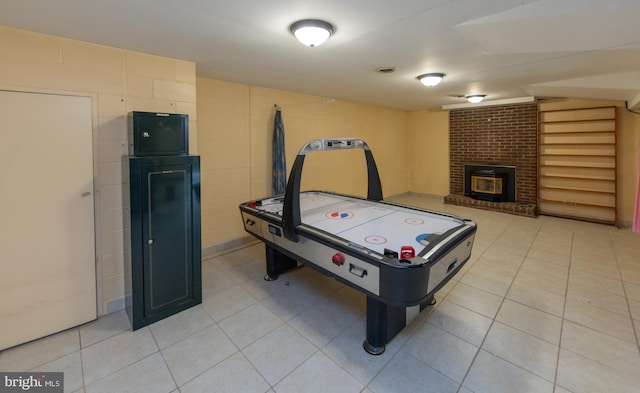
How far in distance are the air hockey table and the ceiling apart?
0.91 metres

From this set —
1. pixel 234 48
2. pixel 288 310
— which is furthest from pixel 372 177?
pixel 234 48

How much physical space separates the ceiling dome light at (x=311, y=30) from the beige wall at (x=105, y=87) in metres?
1.43

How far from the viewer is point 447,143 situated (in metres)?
6.97

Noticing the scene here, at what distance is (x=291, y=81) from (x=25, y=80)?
2.55 m

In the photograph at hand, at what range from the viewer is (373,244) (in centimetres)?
207

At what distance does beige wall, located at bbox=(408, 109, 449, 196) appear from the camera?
7.06 metres

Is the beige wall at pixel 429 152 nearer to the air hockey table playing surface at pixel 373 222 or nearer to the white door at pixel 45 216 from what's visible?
the air hockey table playing surface at pixel 373 222

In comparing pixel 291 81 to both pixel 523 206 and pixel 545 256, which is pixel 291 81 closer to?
pixel 545 256

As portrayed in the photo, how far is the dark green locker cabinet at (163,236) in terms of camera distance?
88.7 inches

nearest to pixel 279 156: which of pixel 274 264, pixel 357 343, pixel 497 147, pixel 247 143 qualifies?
pixel 247 143

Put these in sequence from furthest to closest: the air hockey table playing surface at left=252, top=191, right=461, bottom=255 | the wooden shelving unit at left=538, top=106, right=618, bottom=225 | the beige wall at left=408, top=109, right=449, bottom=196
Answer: the beige wall at left=408, top=109, right=449, bottom=196
the wooden shelving unit at left=538, top=106, right=618, bottom=225
the air hockey table playing surface at left=252, top=191, right=461, bottom=255

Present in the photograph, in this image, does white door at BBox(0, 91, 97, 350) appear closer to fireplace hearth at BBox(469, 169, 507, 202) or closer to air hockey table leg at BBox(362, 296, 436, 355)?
air hockey table leg at BBox(362, 296, 436, 355)

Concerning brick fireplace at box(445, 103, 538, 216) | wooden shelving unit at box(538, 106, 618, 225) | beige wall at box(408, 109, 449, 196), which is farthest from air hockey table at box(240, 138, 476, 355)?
beige wall at box(408, 109, 449, 196)

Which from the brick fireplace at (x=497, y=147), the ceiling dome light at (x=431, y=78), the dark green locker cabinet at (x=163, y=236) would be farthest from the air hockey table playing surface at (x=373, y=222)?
the brick fireplace at (x=497, y=147)
